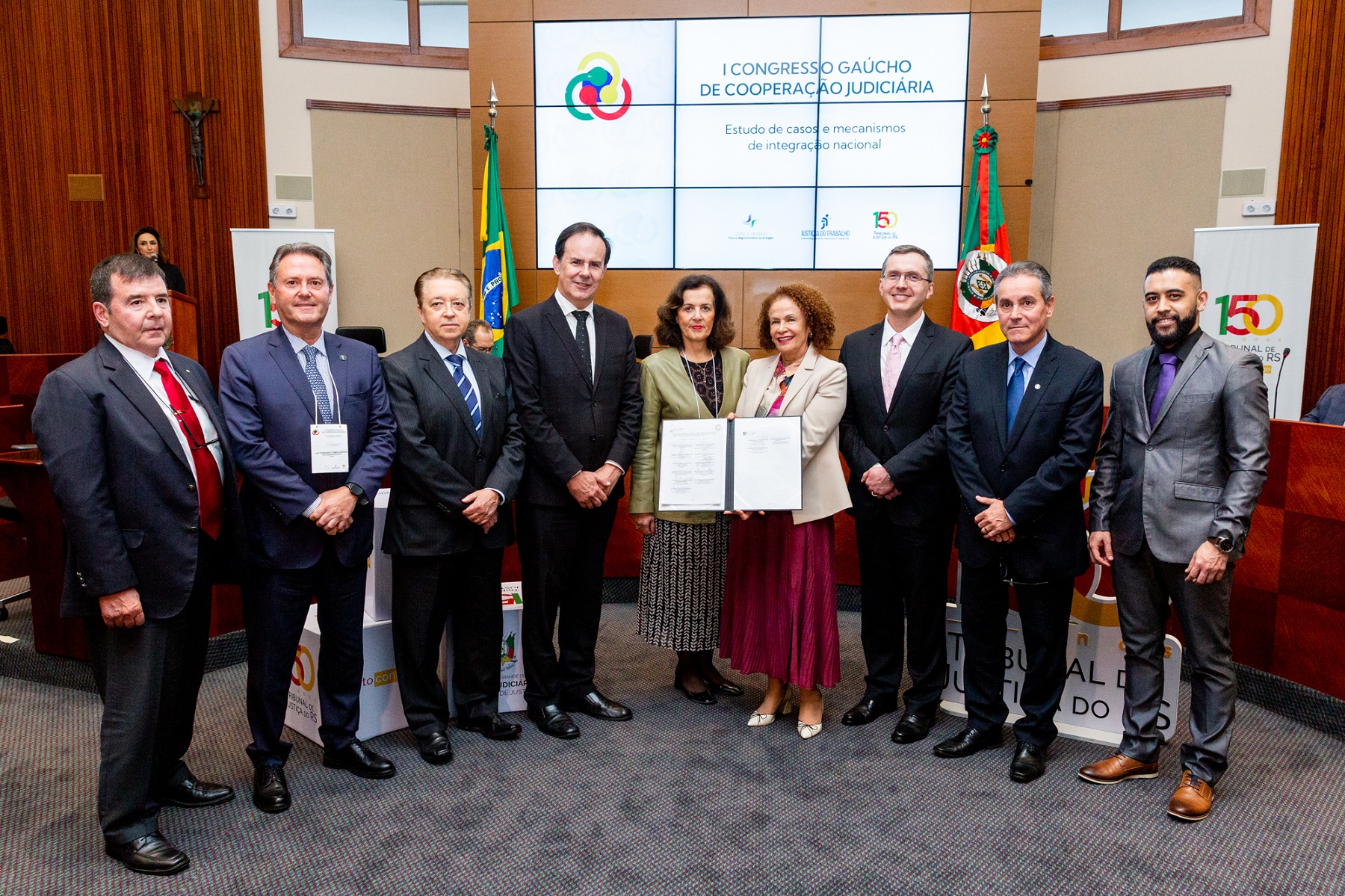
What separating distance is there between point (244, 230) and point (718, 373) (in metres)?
6.06

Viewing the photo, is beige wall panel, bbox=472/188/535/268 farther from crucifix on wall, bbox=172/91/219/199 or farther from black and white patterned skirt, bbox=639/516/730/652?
black and white patterned skirt, bbox=639/516/730/652

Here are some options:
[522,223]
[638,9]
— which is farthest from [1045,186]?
[522,223]

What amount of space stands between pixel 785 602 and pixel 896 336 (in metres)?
1.08

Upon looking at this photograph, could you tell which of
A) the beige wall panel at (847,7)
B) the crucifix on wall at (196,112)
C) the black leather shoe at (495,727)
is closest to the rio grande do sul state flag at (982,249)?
the beige wall panel at (847,7)

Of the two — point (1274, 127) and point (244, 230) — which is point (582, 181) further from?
point (1274, 127)

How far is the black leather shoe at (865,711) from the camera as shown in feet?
10.1

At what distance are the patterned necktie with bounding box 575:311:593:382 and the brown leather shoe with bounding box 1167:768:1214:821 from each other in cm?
233

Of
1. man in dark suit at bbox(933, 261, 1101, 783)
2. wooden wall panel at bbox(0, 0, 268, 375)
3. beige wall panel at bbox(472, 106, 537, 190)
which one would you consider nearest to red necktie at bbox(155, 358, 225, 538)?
man in dark suit at bbox(933, 261, 1101, 783)

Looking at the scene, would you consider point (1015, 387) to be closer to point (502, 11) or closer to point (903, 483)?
point (903, 483)

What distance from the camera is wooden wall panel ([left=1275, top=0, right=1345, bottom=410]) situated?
604 centimetres

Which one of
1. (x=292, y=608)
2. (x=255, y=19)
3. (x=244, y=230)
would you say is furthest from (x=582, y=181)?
(x=292, y=608)

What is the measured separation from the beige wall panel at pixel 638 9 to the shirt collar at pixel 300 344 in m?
4.77

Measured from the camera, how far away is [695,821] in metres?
2.41

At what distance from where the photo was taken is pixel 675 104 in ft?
20.6
